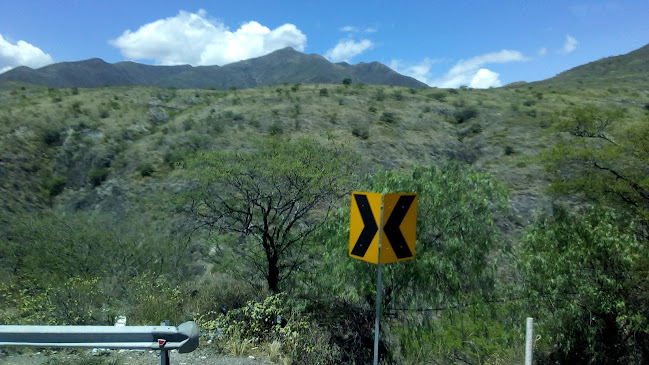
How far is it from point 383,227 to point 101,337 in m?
2.93

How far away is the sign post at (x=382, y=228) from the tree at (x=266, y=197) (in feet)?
16.5

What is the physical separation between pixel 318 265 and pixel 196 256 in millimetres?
7132

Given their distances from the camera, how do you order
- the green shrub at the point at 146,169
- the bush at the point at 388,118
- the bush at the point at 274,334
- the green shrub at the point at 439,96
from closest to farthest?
the bush at the point at 274,334, the green shrub at the point at 146,169, the bush at the point at 388,118, the green shrub at the point at 439,96

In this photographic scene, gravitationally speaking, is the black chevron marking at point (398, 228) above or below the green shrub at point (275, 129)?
below

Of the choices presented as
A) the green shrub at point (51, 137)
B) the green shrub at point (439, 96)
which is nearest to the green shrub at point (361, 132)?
the green shrub at point (439, 96)

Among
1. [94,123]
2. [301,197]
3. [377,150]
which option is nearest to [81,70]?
[94,123]

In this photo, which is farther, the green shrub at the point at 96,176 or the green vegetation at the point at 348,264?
the green shrub at the point at 96,176

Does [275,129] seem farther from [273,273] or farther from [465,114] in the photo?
[273,273]

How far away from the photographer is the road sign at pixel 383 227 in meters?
5.25

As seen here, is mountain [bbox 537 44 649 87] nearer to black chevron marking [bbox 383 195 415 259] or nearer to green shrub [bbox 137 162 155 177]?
green shrub [bbox 137 162 155 177]

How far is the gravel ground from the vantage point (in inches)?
223

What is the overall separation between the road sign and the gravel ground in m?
2.62

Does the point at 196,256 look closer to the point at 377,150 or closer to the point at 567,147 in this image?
the point at 567,147

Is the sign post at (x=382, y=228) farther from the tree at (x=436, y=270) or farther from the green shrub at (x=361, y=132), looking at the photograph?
the green shrub at (x=361, y=132)
